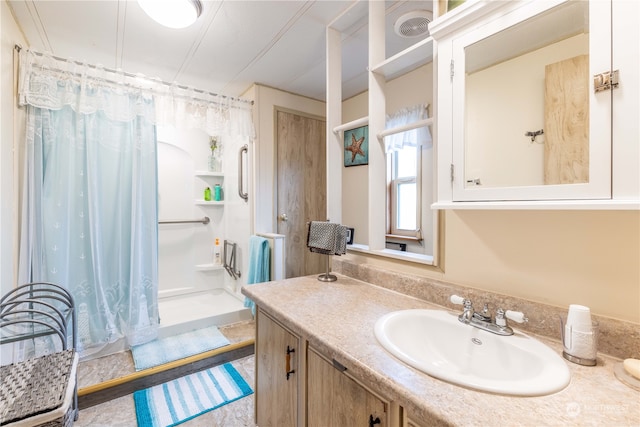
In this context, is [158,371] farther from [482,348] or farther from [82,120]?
[482,348]

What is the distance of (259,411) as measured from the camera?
1.32m

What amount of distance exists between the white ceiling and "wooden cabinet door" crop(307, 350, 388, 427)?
1.74 metres

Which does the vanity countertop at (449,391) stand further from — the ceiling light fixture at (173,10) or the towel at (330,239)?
the ceiling light fixture at (173,10)

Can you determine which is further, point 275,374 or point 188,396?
point 188,396

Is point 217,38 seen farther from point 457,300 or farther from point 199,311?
point 199,311

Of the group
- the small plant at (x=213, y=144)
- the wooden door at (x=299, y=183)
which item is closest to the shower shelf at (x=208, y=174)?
the small plant at (x=213, y=144)

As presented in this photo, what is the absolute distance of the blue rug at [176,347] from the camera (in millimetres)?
1937

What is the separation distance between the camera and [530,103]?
85 cm

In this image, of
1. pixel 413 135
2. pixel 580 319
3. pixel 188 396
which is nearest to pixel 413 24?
pixel 413 135

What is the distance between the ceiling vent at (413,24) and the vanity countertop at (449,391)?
1577 mm

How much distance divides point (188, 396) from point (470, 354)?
1672mm

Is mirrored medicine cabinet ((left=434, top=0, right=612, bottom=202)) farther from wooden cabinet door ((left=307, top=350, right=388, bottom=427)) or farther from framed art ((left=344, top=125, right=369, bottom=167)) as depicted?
framed art ((left=344, top=125, right=369, bottom=167))

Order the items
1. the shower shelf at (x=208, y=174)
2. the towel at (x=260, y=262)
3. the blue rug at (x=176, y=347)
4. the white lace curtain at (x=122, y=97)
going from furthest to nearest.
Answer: the shower shelf at (x=208, y=174) < the towel at (x=260, y=262) < the blue rug at (x=176, y=347) < the white lace curtain at (x=122, y=97)

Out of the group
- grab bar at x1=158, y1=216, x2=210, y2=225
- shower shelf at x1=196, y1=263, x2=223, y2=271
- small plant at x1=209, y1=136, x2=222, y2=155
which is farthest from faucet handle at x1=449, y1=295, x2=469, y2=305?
small plant at x1=209, y1=136, x2=222, y2=155
